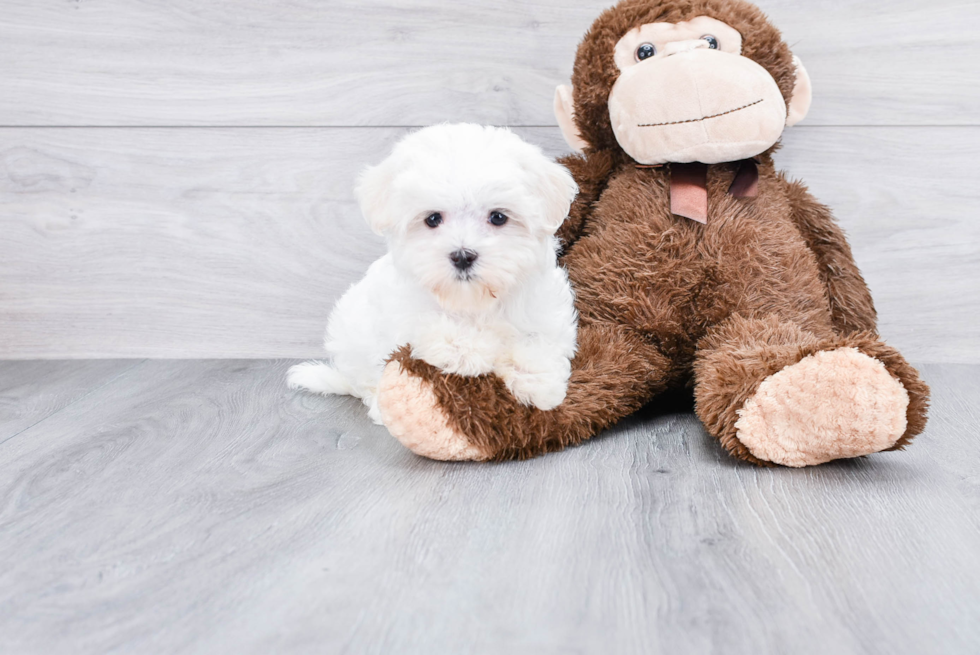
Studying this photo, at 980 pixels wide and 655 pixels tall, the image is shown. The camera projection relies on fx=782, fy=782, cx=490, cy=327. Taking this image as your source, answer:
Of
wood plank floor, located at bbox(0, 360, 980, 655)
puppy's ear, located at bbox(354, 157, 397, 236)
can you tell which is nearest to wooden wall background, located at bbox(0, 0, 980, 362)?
wood plank floor, located at bbox(0, 360, 980, 655)

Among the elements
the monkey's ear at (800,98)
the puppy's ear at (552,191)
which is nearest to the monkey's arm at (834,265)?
the monkey's ear at (800,98)

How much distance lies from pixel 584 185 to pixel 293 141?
73cm

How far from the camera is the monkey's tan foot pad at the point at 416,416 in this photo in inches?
43.9

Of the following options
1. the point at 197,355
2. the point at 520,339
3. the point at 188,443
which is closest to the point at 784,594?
the point at 520,339

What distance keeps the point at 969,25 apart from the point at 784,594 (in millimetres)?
1439

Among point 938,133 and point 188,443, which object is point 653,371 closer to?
point 188,443

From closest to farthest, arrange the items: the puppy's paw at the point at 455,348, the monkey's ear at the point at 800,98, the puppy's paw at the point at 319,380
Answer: the puppy's paw at the point at 455,348 < the monkey's ear at the point at 800,98 < the puppy's paw at the point at 319,380

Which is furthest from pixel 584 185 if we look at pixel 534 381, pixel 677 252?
pixel 534 381

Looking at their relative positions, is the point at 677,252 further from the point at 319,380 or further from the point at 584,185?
the point at 319,380

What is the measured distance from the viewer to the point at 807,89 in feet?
4.78

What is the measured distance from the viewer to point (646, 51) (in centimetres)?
137

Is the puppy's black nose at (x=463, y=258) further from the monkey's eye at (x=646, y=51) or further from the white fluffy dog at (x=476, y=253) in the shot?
the monkey's eye at (x=646, y=51)

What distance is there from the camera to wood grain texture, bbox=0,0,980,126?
5.48 ft

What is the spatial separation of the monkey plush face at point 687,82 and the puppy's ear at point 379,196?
1.53ft
